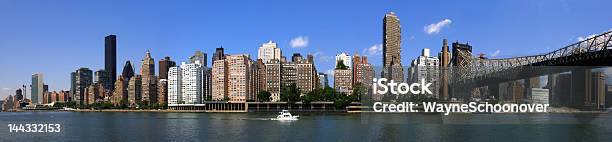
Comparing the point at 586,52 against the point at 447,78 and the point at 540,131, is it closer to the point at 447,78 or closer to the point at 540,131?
the point at 540,131

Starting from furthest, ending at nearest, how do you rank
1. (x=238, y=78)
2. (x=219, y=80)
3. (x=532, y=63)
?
(x=219, y=80)
(x=238, y=78)
(x=532, y=63)

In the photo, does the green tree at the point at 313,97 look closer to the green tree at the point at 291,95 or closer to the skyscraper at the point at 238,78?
the green tree at the point at 291,95

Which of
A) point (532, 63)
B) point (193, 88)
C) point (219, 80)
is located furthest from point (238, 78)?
point (532, 63)

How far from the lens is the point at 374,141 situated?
40.0 meters

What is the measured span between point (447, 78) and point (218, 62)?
128661mm

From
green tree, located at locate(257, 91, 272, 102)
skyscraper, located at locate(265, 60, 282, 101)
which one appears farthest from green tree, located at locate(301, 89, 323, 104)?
skyscraper, located at locate(265, 60, 282, 101)

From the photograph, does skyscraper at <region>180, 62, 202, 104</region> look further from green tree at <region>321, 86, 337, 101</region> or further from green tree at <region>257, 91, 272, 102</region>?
green tree at <region>321, 86, 337, 101</region>

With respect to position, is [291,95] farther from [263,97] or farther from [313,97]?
[263,97]

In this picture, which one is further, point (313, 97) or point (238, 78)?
point (238, 78)

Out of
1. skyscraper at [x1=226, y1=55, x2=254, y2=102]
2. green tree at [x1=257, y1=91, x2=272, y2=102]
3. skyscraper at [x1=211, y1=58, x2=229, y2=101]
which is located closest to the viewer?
green tree at [x1=257, y1=91, x2=272, y2=102]

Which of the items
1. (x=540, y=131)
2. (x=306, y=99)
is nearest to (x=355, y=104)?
(x=306, y=99)

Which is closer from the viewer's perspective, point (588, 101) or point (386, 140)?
point (386, 140)

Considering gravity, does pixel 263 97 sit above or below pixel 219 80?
below

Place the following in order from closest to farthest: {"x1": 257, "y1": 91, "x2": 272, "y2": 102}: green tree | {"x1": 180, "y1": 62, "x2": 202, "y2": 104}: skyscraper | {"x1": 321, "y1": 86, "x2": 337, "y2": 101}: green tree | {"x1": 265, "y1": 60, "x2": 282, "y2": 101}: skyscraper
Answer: {"x1": 321, "y1": 86, "x2": 337, "y2": 101}: green tree < {"x1": 257, "y1": 91, "x2": 272, "y2": 102}: green tree < {"x1": 265, "y1": 60, "x2": 282, "y2": 101}: skyscraper < {"x1": 180, "y1": 62, "x2": 202, "y2": 104}: skyscraper
